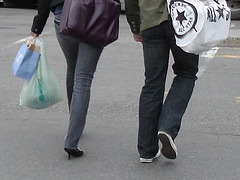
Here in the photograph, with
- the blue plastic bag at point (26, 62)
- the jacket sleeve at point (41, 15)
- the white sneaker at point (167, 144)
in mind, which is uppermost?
the jacket sleeve at point (41, 15)

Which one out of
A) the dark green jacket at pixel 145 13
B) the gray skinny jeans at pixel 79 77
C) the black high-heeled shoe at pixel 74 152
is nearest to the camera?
the dark green jacket at pixel 145 13

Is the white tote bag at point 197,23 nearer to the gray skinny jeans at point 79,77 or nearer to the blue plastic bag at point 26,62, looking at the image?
the gray skinny jeans at point 79,77

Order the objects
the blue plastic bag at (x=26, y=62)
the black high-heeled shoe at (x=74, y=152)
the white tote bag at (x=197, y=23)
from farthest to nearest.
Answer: the blue plastic bag at (x=26, y=62) < the black high-heeled shoe at (x=74, y=152) < the white tote bag at (x=197, y=23)

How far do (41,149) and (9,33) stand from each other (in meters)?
5.95

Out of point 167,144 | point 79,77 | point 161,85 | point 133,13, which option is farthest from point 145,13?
point 167,144

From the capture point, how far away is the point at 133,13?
3535 mm

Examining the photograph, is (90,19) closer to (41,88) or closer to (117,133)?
(41,88)

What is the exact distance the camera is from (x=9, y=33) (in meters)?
9.68

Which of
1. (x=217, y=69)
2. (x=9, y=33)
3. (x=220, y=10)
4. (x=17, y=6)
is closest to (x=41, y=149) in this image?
(x=220, y=10)

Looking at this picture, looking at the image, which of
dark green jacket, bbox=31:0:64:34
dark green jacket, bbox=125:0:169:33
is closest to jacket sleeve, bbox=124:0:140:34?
dark green jacket, bbox=125:0:169:33

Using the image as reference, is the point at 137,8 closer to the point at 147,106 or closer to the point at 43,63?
the point at 147,106

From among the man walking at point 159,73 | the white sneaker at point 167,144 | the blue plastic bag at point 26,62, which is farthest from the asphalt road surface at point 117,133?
the blue plastic bag at point 26,62

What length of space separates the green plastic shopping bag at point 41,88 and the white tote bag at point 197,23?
1.21 metres

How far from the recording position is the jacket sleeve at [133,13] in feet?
11.5
